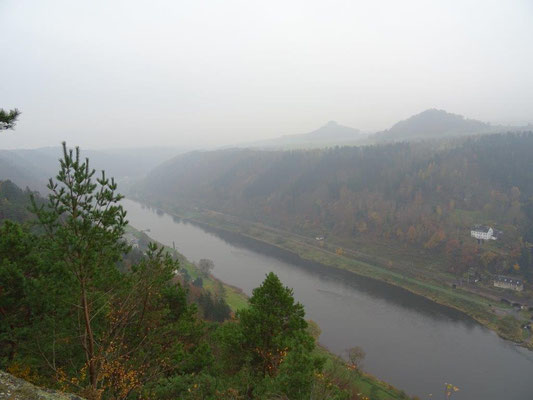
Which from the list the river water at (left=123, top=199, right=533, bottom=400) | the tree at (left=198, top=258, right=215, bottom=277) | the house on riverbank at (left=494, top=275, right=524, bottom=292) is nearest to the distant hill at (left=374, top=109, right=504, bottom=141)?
the house on riverbank at (left=494, top=275, right=524, bottom=292)

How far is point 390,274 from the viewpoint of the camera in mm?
31984

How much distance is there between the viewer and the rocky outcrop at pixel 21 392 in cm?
324

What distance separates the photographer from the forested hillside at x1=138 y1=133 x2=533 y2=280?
35.7 m

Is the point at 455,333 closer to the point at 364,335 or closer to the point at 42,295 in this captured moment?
the point at 364,335

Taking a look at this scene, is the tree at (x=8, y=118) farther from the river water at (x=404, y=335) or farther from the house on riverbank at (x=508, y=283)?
the house on riverbank at (x=508, y=283)

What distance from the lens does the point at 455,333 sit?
21797mm

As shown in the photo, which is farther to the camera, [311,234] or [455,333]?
[311,234]

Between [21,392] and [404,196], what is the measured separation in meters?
52.8

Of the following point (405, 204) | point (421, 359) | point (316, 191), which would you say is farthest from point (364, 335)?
point (316, 191)

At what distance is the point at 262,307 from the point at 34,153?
20348 centimetres

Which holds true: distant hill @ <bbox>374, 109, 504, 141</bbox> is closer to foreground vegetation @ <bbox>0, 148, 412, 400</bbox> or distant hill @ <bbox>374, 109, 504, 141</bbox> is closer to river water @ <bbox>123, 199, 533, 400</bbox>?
river water @ <bbox>123, 199, 533, 400</bbox>

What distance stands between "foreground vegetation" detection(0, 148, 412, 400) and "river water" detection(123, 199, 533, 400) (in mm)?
13029

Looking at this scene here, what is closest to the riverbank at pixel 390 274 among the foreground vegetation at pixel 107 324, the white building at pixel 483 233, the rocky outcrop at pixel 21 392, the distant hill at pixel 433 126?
the white building at pixel 483 233

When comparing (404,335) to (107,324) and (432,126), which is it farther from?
(432,126)
